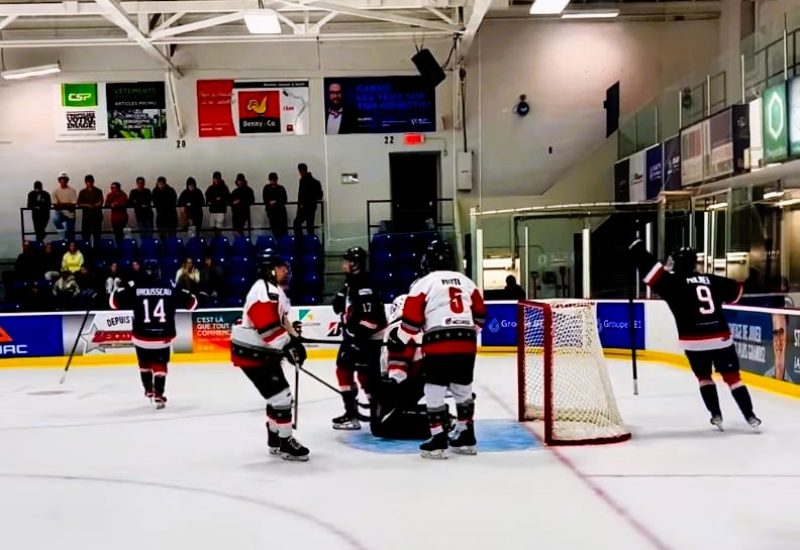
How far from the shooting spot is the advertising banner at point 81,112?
1519 centimetres

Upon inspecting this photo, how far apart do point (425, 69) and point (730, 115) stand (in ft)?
17.9

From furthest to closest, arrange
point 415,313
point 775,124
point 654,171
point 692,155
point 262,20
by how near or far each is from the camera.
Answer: point 654,171, point 262,20, point 692,155, point 775,124, point 415,313

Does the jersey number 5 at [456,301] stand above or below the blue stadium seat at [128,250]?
below

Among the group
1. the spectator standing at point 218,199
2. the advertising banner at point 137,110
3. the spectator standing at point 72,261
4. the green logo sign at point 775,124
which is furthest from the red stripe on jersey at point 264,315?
the advertising banner at point 137,110

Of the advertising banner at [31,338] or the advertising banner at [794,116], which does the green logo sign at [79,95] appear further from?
the advertising banner at [794,116]

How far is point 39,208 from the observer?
44.5 ft

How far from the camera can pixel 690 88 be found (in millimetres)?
11805

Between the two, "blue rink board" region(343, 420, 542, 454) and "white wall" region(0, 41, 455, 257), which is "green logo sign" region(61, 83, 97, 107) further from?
"blue rink board" region(343, 420, 542, 454)

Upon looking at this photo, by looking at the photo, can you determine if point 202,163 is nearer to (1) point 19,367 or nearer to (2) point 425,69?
(2) point 425,69

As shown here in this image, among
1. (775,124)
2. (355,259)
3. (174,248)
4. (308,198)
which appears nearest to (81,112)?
(174,248)

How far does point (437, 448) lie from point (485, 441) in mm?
626

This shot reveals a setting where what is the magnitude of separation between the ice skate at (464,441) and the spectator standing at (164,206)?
979cm

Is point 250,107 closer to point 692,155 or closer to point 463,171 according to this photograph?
point 463,171

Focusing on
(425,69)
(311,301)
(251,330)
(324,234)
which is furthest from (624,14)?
(251,330)
